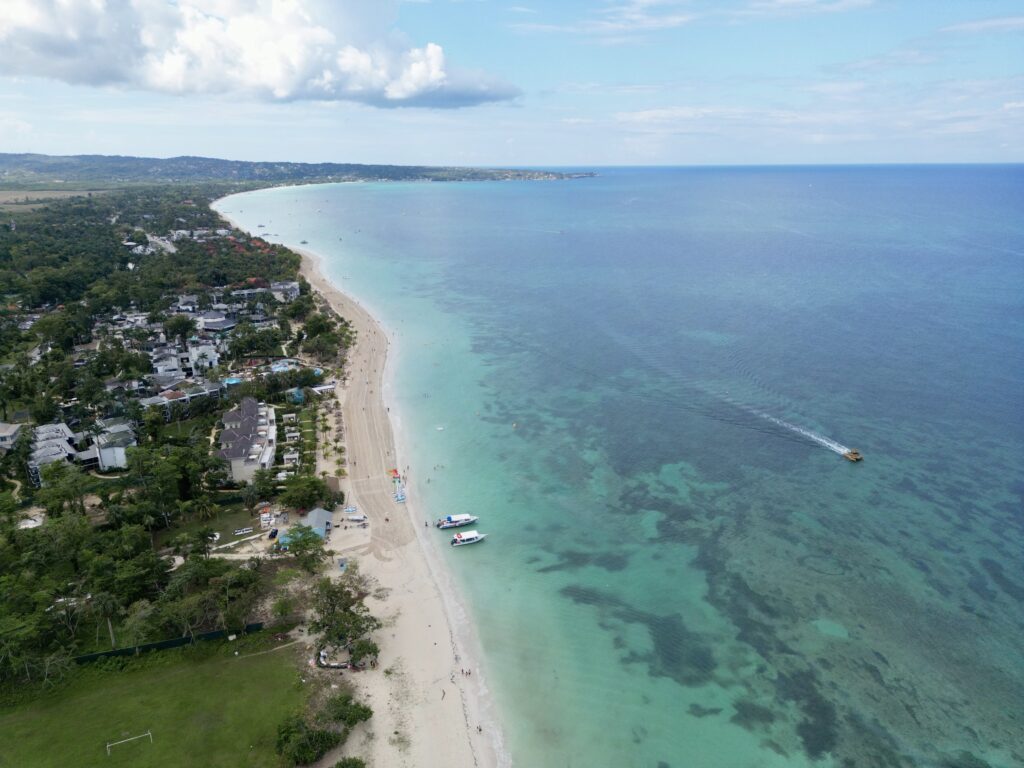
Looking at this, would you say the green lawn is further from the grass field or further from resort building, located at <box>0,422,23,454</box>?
resort building, located at <box>0,422,23,454</box>

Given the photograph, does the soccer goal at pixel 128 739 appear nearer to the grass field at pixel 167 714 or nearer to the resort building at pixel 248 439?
the grass field at pixel 167 714

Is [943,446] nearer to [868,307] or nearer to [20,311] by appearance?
[868,307]

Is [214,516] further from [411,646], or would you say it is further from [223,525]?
[411,646]

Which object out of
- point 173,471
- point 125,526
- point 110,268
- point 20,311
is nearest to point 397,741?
point 125,526

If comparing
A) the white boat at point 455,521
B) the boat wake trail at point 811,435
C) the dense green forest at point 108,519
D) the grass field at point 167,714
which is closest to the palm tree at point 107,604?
the dense green forest at point 108,519

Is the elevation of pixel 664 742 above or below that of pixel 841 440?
below

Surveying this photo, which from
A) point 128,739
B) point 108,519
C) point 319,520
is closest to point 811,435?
point 319,520
